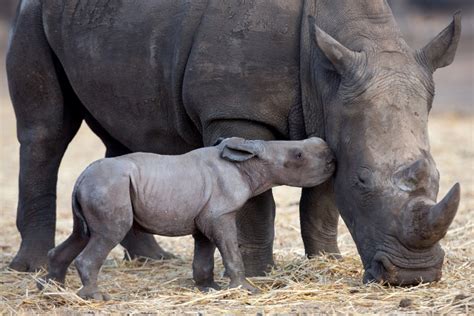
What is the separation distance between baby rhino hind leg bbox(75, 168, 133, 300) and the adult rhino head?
1191mm

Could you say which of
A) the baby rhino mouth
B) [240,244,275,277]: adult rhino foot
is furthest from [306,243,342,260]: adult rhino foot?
the baby rhino mouth

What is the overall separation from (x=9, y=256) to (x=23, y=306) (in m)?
2.57

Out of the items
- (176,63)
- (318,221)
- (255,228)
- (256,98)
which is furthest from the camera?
(318,221)

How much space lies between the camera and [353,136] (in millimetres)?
6695

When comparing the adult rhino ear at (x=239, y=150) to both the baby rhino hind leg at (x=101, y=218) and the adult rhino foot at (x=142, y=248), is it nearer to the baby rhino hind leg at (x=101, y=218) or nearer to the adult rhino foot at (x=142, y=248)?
the baby rhino hind leg at (x=101, y=218)

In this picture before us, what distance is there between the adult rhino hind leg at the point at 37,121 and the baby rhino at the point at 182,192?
1.75 m

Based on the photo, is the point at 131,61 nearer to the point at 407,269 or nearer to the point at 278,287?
the point at 278,287

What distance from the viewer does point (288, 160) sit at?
6.80 m

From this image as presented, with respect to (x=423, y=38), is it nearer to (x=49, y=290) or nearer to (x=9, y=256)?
(x=9, y=256)

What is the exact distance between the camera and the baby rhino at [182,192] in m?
6.50

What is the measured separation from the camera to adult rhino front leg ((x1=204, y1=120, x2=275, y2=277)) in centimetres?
732

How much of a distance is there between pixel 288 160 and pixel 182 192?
61 centimetres

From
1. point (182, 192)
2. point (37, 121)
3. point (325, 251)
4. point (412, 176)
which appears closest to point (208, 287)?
point (182, 192)

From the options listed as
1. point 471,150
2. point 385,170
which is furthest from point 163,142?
point 471,150
